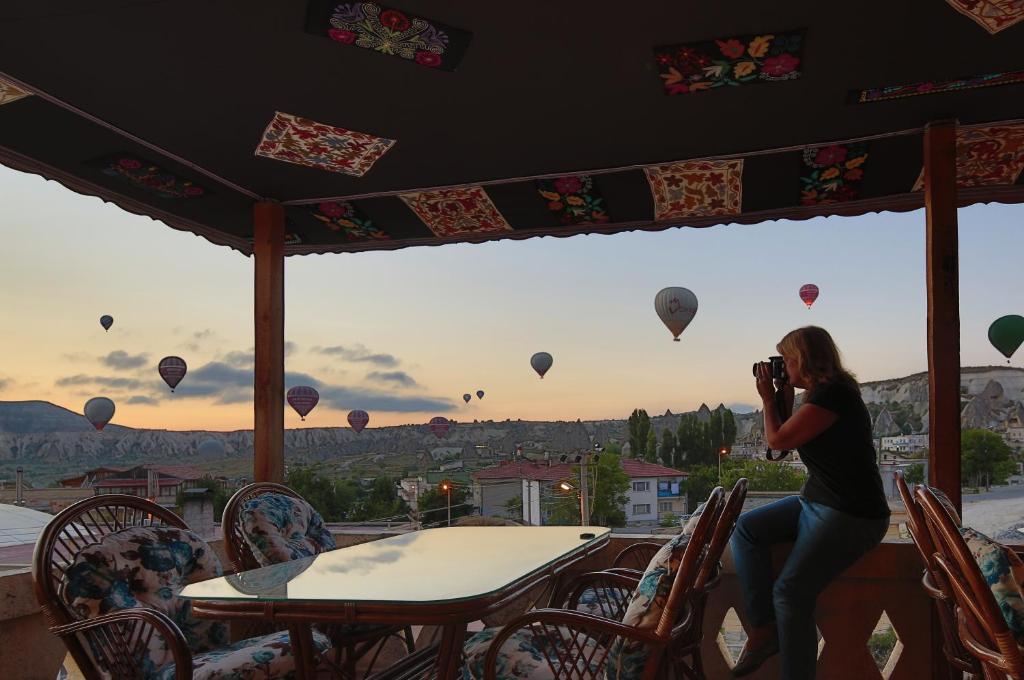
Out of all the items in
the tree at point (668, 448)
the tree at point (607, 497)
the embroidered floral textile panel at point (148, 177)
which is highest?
the embroidered floral textile panel at point (148, 177)

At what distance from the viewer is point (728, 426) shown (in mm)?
25594

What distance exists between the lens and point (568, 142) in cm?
368

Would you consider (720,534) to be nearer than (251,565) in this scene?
Yes

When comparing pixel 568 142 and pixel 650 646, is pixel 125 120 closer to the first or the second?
pixel 568 142

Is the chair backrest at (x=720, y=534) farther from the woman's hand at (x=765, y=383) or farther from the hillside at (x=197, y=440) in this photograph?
the hillside at (x=197, y=440)

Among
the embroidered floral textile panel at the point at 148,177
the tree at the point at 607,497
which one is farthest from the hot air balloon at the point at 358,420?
the embroidered floral textile panel at the point at 148,177

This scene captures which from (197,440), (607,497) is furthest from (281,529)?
(607,497)

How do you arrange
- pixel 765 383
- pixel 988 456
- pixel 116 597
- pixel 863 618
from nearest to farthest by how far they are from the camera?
pixel 116 597 < pixel 765 383 < pixel 863 618 < pixel 988 456

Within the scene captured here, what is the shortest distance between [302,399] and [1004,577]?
16.5m

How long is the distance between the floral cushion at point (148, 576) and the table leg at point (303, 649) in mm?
437

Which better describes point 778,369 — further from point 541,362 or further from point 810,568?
point 541,362

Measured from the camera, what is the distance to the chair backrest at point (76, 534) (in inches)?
83.0

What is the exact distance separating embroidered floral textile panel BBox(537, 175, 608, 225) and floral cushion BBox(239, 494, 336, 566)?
79.8 inches

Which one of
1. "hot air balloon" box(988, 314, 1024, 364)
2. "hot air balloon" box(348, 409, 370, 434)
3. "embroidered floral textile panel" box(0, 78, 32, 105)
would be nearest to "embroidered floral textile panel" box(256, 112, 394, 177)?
"embroidered floral textile panel" box(0, 78, 32, 105)
